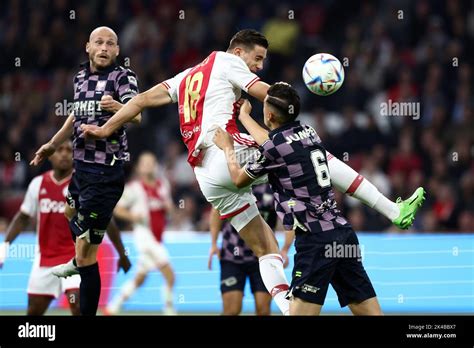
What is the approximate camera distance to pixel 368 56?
56.9 ft

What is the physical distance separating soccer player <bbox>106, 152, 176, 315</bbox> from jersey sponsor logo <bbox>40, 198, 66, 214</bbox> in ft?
9.69

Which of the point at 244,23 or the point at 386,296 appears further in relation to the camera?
the point at 244,23

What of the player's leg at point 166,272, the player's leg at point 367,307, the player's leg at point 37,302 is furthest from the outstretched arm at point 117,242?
the player's leg at point 166,272

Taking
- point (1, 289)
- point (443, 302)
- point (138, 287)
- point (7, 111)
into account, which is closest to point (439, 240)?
point (443, 302)

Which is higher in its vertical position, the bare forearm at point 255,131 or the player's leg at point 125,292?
the bare forearm at point 255,131

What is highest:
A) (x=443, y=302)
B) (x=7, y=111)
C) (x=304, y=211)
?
(x=7, y=111)

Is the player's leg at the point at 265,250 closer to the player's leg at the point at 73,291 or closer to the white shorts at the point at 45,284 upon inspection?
the player's leg at the point at 73,291

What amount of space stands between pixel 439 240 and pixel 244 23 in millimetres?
6907

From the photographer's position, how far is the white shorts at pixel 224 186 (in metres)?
8.15

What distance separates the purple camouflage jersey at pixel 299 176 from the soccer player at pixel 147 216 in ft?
18.6

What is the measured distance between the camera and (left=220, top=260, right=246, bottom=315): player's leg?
10617 mm

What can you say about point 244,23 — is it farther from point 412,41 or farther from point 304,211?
point 304,211

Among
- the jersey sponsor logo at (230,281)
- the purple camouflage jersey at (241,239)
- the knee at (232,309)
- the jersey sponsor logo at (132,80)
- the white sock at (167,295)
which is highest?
the jersey sponsor logo at (132,80)

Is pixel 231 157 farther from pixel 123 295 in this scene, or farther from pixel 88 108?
pixel 123 295
